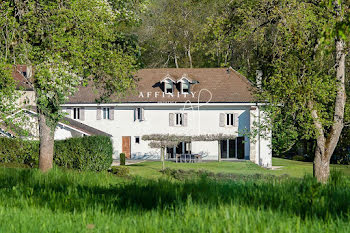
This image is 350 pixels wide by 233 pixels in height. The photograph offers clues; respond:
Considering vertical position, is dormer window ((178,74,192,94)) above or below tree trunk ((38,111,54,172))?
→ above

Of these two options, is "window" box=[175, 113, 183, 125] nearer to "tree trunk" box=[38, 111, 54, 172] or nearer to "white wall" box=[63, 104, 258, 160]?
"white wall" box=[63, 104, 258, 160]

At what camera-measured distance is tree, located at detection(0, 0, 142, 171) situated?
18.7 metres

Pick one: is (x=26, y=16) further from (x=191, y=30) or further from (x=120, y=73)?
(x=191, y=30)

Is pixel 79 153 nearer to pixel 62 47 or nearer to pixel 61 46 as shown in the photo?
pixel 62 47

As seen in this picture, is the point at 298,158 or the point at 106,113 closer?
the point at 106,113

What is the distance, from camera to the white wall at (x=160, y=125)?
5269 centimetres

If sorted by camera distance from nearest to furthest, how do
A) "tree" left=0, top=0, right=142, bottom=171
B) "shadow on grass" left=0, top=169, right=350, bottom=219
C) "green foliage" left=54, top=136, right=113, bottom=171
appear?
"shadow on grass" left=0, top=169, right=350, bottom=219 → "tree" left=0, top=0, right=142, bottom=171 → "green foliage" left=54, top=136, right=113, bottom=171

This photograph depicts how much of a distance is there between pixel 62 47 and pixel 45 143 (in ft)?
20.0

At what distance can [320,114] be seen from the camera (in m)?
19.4

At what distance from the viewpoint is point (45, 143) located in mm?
24734

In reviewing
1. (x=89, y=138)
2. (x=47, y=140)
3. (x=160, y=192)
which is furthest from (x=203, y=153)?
(x=160, y=192)

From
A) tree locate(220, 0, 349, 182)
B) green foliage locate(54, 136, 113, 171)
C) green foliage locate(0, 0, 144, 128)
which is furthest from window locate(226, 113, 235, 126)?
tree locate(220, 0, 349, 182)

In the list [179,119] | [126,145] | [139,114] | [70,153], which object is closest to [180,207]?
[70,153]

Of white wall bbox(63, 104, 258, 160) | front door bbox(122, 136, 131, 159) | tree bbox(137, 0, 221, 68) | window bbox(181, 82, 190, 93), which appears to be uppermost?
tree bbox(137, 0, 221, 68)
